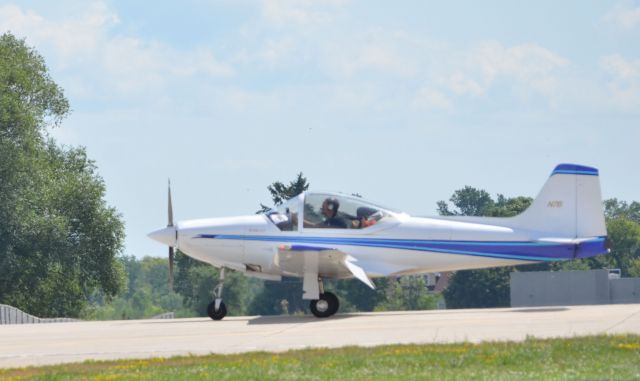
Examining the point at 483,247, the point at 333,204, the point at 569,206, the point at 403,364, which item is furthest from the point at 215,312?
the point at 403,364

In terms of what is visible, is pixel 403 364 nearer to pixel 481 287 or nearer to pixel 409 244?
pixel 409 244

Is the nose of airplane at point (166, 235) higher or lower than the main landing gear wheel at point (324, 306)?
higher

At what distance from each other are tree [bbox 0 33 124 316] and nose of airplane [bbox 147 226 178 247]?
27814 mm

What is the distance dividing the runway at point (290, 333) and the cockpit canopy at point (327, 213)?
196cm

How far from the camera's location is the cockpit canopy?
2548 cm

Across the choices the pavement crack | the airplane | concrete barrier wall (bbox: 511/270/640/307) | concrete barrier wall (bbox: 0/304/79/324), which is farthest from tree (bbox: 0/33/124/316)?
the pavement crack

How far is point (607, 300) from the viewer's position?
34.6m

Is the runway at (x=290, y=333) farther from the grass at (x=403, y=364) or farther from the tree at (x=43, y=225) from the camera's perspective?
the tree at (x=43, y=225)

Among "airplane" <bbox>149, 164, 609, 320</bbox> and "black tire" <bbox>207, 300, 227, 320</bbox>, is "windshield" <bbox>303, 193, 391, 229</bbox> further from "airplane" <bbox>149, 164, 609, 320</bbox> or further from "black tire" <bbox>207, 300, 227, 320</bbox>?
"black tire" <bbox>207, 300, 227, 320</bbox>

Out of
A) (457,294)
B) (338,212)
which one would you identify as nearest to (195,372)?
(338,212)

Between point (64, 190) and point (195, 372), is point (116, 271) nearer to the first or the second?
point (64, 190)

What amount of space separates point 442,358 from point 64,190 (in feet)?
134

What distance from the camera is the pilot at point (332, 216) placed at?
2548 cm

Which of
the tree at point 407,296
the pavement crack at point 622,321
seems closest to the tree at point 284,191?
the tree at point 407,296
